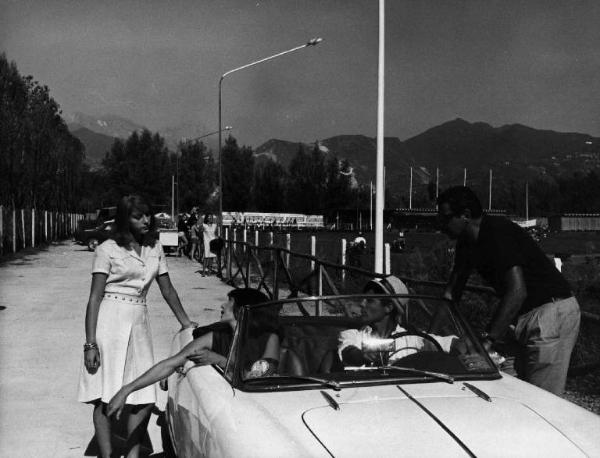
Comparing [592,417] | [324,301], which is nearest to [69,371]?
[324,301]

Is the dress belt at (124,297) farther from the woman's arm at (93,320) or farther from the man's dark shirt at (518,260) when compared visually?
the man's dark shirt at (518,260)

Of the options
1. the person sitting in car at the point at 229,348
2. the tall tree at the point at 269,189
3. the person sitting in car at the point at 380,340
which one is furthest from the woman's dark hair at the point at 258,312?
the tall tree at the point at 269,189

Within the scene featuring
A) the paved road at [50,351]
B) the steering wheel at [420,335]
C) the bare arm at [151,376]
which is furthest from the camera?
the paved road at [50,351]

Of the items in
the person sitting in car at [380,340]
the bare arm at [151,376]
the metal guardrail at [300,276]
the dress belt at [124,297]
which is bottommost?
the metal guardrail at [300,276]

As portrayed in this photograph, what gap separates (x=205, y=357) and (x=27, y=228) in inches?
1380

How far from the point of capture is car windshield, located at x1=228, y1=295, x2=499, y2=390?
360cm

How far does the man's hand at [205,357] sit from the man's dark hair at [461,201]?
164 centimetres

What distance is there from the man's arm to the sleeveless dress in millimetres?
2112

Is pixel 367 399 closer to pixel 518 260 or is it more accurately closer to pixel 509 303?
pixel 509 303

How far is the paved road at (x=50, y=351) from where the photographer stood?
18.6 feet

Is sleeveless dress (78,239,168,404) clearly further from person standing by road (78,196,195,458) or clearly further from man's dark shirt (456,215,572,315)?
man's dark shirt (456,215,572,315)

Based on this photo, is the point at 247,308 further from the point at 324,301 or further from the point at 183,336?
the point at 183,336

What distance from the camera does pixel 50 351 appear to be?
363 inches

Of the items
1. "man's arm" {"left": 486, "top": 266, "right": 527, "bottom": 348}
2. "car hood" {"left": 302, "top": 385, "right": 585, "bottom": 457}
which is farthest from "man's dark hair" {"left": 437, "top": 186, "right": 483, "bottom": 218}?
"car hood" {"left": 302, "top": 385, "right": 585, "bottom": 457}
